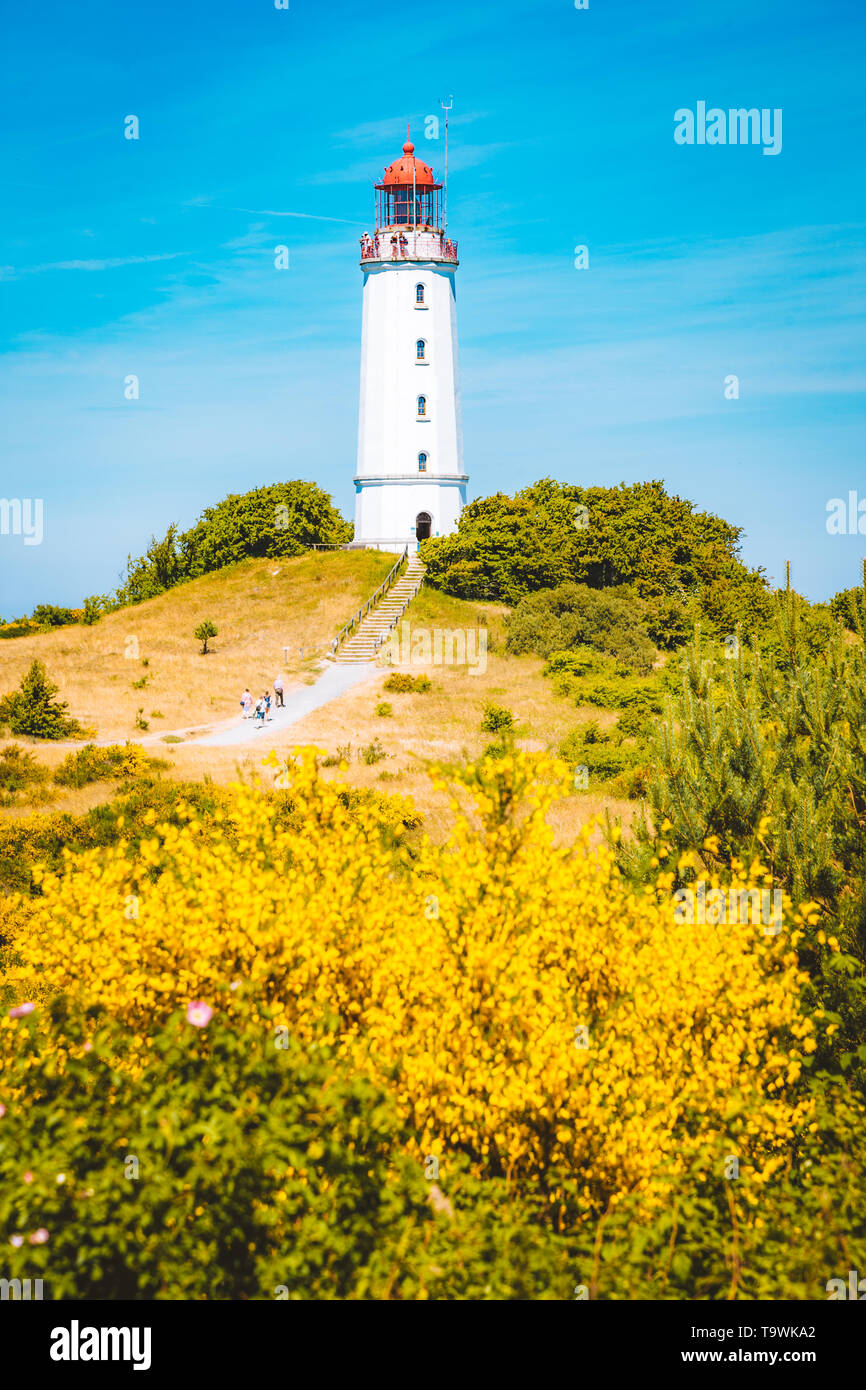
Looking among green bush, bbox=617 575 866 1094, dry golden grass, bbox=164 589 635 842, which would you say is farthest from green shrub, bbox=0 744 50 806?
green bush, bbox=617 575 866 1094

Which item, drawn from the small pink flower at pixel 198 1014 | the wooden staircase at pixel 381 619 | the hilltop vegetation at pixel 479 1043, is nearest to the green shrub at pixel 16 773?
the hilltop vegetation at pixel 479 1043

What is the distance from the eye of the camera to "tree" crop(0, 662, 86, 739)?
37.5 meters

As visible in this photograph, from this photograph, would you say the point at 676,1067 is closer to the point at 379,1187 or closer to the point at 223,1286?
the point at 379,1187

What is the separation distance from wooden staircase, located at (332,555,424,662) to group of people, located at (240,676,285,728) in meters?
7.15

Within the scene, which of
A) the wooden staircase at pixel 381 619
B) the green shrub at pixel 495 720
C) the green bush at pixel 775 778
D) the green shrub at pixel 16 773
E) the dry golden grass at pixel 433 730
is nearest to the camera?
the green bush at pixel 775 778

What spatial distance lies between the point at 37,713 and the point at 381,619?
743 inches

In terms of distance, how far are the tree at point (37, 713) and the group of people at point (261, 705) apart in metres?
5.96

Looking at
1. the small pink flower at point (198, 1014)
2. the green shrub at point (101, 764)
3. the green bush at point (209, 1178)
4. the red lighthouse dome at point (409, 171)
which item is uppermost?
the red lighthouse dome at point (409, 171)

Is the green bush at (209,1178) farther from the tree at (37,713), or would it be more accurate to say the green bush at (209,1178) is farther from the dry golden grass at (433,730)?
the tree at (37,713)

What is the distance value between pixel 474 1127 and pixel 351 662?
40.6 meters

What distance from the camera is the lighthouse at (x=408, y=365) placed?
57.4m

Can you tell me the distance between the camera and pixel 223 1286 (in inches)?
266

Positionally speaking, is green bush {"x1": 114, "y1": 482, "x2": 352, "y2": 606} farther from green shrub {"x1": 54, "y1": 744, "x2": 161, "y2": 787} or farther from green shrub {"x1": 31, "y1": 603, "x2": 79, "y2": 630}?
green shrub {"x1": 54, "y1": 744, "x2": 161, "y2": 787}

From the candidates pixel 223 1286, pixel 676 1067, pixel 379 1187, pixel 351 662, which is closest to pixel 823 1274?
pixel 676 1067
